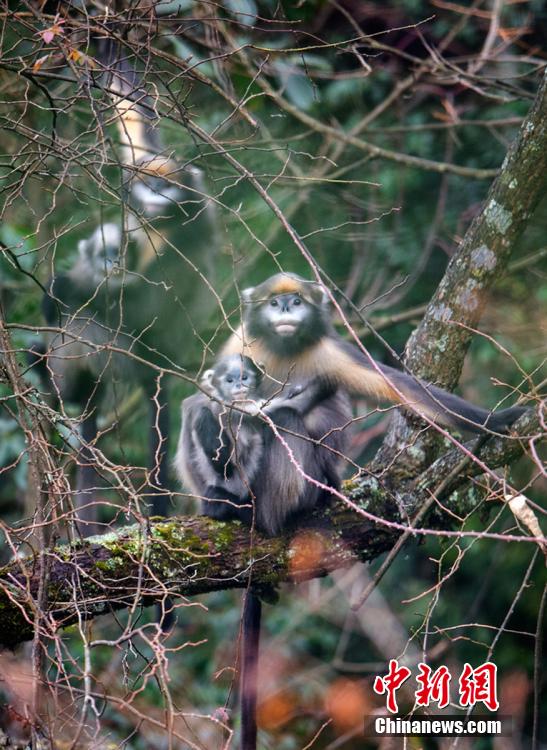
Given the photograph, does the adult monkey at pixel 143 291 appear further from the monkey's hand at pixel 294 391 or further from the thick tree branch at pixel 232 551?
the thick tree branch at pixel 232 551

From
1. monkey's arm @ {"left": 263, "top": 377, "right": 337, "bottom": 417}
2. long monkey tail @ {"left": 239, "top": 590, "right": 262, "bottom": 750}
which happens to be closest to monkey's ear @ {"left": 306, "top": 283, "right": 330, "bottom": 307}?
monkey's arm @ {"left": 263, "top": 377, "right": 337, "bottom": 417}

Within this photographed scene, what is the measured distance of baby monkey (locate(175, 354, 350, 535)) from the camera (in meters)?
3.76

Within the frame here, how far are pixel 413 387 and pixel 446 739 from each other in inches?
122

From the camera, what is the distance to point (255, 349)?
4.33m

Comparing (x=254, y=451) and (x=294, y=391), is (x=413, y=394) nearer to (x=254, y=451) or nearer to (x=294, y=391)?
(x=294, y=391)

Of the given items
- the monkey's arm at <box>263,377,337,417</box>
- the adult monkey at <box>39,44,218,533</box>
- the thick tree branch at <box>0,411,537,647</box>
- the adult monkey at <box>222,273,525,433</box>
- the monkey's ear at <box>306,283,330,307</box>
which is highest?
the adult monkey at <box>39,44,218,533</box>

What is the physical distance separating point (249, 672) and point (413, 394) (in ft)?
4.19

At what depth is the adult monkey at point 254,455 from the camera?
371cm

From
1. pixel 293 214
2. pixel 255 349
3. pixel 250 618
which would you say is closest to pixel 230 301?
pixel 293 214

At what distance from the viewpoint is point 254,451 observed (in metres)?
3.89

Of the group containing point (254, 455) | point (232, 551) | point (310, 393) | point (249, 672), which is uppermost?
point (310, 393)

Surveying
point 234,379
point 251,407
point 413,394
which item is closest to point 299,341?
point 234,379

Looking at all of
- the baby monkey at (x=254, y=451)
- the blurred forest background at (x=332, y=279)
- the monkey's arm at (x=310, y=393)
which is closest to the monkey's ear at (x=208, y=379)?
the baby monkey at (x=254, y=451)

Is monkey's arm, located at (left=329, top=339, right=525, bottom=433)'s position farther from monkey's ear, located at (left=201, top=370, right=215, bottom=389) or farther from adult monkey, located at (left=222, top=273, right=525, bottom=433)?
monkey's ear, located at (left=201, top=370, right=215, bottom=389)
